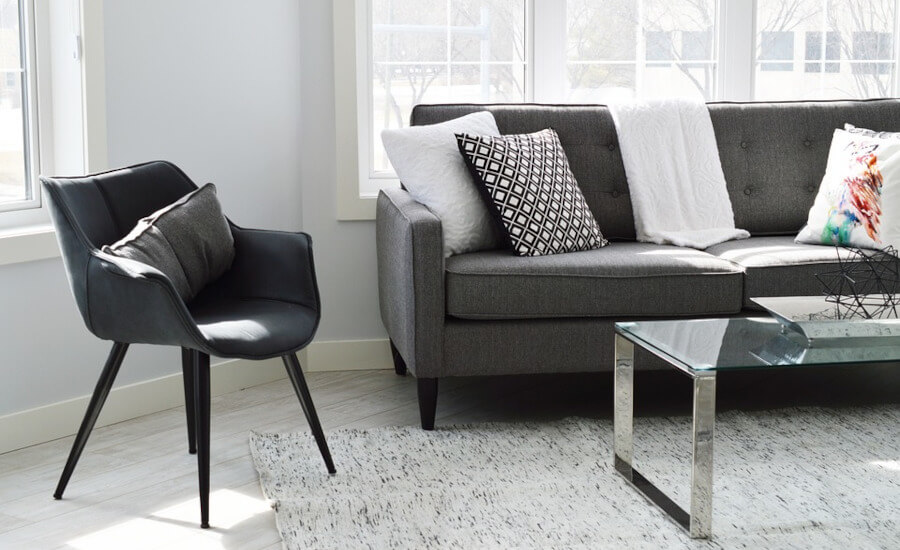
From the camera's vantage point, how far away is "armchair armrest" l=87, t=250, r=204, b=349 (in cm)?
233

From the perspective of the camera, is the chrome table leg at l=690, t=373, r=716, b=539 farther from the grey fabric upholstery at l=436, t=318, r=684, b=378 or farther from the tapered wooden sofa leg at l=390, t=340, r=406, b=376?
the tapered wooden sofa leg at l=390, t=340, r=406, b=376

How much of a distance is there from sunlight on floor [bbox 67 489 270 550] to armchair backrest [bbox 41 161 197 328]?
49 cm

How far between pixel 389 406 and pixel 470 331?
1.77 feet

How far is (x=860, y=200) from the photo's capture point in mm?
3348

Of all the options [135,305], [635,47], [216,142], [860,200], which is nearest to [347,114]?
[216,142]

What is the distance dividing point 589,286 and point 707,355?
0.74 meters

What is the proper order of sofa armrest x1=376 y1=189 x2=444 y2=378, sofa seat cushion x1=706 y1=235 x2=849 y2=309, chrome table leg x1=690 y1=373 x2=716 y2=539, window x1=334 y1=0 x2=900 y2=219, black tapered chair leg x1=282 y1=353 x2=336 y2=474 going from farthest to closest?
window x1=334 y1=0 x2=900 y2=219
sofa seat cushion x1=706 y1=235 x2=849 y2=309
sofa armrest x1=376 y1=189 x2=444 y2=378
black tapered chair leg x1=282 y1=353 x2=336 y2=474
chrome table leg x1=690 y1=373 x2=716 y2=539

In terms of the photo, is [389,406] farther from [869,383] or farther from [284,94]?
[869,383]

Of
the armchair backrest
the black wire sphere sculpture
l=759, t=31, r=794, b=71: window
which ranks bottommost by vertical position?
the black wire sphere sculpture

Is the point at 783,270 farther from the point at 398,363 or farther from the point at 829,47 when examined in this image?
the point at 829,47

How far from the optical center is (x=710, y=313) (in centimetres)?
309

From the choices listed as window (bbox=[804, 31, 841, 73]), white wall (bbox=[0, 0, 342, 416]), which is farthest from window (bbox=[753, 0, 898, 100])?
white wall (bbox=[0, 0, 342, 416])

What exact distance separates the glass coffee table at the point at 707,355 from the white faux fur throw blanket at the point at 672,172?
969mm

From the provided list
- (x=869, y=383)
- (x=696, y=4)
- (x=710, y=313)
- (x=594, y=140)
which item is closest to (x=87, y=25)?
(x=594, y=140)
